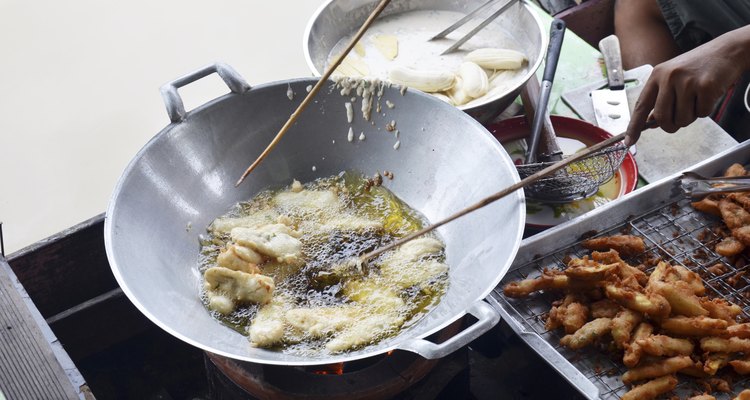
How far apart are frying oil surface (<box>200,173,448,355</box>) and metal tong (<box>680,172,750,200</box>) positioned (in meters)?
0.79

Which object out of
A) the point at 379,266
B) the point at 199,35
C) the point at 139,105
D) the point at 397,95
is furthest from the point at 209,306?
the point at 199,35

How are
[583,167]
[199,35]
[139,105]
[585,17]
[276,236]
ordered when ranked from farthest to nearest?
[199,35] → [139,105] → [585,17] → [583,167] → [276,236]

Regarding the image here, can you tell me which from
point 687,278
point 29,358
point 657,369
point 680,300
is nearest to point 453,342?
point 657,369

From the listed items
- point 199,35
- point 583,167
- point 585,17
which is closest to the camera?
point 583,167

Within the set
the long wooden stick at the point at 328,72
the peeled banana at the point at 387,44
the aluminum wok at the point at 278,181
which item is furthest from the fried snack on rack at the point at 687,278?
the peeled banana at the point at 387,44

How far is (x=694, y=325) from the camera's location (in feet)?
5.58

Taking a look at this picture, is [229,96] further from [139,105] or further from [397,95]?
[139,105]

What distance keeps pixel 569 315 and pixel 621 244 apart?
32cm

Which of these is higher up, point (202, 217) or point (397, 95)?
point (397, 95)

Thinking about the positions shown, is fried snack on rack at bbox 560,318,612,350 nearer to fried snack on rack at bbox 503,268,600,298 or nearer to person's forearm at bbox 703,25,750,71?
fried snack on rack at bbox 503,268,600,298

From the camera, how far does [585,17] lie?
3.08 metres

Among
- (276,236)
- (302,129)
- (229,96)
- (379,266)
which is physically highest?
(229,96)

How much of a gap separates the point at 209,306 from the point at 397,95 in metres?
0.82

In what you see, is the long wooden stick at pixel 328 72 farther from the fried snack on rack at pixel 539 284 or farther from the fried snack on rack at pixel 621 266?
the fried snack on rack at pixel 621 266
